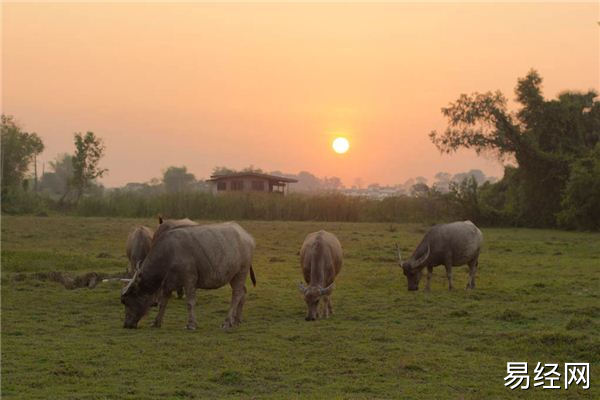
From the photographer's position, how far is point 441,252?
17859mm

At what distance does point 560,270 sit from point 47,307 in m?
15.6

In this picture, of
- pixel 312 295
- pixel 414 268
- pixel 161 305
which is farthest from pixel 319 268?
pixel 414 268

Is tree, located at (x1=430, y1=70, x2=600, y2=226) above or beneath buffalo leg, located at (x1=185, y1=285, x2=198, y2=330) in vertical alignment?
above

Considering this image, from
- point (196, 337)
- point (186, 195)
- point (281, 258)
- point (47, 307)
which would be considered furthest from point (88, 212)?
point (196, 337)

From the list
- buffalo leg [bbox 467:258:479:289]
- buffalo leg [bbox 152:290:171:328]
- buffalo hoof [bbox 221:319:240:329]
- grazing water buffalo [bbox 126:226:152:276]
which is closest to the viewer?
buffalo leg [bbox 152:290:171:328]

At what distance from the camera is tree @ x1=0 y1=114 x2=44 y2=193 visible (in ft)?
218

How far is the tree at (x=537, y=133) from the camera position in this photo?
43906 mm

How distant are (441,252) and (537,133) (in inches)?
1173

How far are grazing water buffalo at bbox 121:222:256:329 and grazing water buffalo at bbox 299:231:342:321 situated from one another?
1.53 meters

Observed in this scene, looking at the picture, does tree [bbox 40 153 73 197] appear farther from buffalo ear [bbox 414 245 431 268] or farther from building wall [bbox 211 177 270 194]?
buffalo ear [bbox 414 245 431 268]

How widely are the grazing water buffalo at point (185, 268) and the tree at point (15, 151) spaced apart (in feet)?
181

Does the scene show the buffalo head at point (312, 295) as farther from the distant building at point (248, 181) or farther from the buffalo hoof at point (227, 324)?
the distant building at point (248, 181)

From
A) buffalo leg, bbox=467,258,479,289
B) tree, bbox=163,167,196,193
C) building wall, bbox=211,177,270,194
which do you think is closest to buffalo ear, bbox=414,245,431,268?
buffalo leg, bbox=467,258,479,289

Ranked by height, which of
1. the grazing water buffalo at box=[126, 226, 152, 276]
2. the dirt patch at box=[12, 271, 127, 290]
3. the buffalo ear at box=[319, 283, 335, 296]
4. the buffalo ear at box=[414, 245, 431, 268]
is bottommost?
the dirt patch at box=[12, 271, 127, 290]
